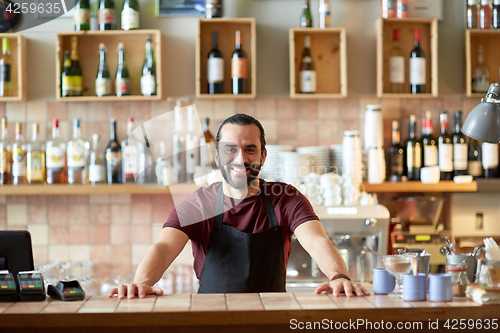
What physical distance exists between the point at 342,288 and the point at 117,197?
1.78 metres

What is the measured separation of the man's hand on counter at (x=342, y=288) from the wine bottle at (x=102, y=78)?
5.71 feet

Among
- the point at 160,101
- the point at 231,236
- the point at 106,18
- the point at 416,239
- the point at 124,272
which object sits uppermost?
the point at 106,18

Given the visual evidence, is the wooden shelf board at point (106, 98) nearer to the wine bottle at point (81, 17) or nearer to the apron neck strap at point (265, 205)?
the wine bottle at point (81, 17)

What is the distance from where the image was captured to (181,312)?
44.8 inches

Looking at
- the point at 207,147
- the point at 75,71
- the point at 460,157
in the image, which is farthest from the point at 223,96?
the point at 460,157

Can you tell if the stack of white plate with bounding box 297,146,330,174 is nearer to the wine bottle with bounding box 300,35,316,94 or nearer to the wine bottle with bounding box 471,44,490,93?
the wine bottle with bounding box 300,35,316,94

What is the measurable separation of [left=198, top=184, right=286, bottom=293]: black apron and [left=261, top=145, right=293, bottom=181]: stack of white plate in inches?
33.5

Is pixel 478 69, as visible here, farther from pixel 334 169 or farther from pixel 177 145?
pixel 177 145

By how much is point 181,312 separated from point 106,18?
194 centimetres

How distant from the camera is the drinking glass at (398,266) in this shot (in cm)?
129

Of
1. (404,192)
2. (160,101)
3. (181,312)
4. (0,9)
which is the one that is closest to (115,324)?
(181,312)

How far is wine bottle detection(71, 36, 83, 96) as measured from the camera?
2615 millimetres

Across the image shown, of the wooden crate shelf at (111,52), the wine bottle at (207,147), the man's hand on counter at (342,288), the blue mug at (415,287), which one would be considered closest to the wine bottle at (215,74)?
the wine bottle at (207,147)
